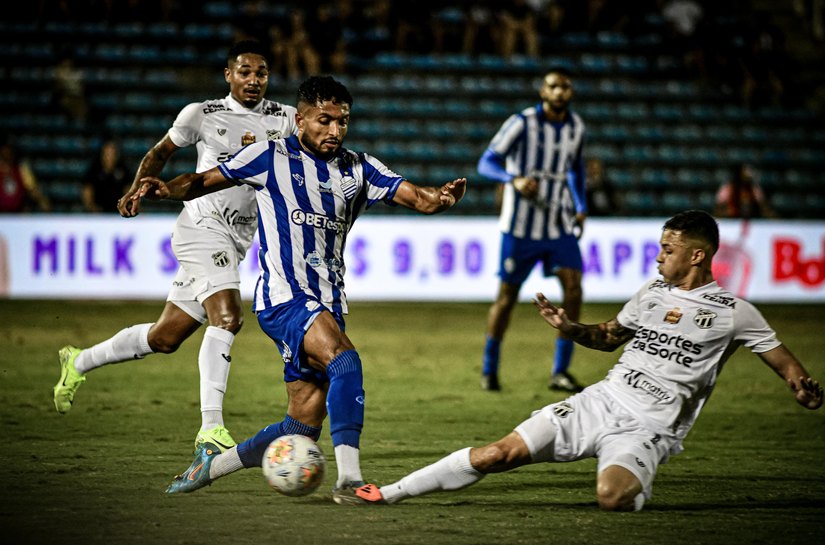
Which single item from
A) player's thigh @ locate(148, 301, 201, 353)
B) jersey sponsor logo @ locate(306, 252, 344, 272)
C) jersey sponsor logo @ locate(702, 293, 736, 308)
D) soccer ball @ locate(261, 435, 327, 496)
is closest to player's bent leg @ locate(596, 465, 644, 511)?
jersey sponsor logo @ locate(702, 293, 736, 308)

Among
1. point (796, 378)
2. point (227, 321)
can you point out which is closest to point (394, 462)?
point (227, 321)

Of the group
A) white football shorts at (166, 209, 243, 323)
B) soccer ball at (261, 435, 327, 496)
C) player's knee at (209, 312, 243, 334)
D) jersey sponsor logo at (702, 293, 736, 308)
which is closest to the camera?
soccer ball at (261, 435, 327, 496)

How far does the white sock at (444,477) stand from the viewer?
4840 mm

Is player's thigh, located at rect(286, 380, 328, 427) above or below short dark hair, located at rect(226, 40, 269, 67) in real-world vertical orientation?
below

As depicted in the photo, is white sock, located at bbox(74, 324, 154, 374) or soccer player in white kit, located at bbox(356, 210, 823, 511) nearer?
soccer player in white kit, located at bbox(356, 210, 823, 511)

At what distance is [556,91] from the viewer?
351 inches

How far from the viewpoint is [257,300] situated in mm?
5336

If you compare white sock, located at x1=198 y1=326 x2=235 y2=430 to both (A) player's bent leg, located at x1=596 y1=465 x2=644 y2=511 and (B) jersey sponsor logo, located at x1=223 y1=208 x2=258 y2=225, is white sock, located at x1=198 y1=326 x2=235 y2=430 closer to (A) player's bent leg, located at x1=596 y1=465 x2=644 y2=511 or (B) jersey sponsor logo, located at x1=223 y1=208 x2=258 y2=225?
(B) jersey sponsor logo, located at x1=223 y1=208 x2=258 y2=225

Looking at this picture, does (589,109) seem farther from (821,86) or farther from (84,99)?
(84,99)

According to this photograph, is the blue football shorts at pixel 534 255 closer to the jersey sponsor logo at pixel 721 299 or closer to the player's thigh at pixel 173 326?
the player's thigh at pixel 173 326

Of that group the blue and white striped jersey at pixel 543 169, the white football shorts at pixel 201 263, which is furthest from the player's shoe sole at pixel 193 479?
the blue and white striped jersey at pixel 543 169

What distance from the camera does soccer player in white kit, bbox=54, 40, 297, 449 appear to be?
6.36m

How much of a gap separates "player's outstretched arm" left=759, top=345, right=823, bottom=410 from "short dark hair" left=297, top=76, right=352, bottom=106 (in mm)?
2153

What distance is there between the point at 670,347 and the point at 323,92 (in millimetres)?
1877
